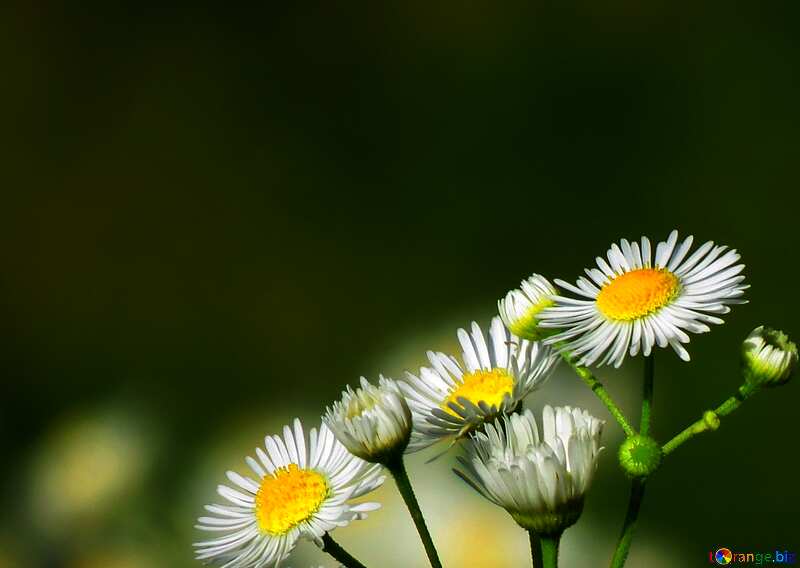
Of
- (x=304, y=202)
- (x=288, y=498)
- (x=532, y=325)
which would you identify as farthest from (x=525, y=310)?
(x=304, y=202)

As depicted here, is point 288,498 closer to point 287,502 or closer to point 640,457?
point 287,502

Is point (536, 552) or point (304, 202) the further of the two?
point (304, 202)

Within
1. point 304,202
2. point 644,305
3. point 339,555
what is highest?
point 304,202

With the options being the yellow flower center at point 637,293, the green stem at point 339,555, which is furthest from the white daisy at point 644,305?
the green stem at point 339,555

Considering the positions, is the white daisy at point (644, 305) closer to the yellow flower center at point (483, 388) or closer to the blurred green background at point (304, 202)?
the yellow flower center at point (483, 388)

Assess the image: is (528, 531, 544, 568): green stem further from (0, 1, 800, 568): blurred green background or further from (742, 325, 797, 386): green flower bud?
(0, 1, 800, 568): blurred green background

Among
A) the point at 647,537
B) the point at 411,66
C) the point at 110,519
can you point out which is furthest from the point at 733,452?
the point at 110,519
